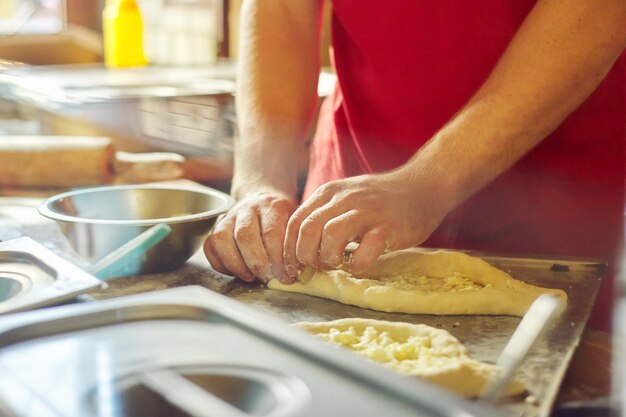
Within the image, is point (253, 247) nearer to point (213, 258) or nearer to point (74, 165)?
point (213, 258)

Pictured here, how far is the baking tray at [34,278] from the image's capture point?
90 cm

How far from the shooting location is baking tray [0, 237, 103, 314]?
90cm

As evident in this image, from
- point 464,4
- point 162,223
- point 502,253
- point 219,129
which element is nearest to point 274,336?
point 162,223

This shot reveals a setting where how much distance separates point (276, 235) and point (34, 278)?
0.40 meters

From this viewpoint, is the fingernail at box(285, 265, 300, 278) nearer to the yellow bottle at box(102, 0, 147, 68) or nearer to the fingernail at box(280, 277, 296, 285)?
the fingernail at box(280, 277, 296, 285)

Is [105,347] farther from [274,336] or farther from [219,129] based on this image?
[219,129]

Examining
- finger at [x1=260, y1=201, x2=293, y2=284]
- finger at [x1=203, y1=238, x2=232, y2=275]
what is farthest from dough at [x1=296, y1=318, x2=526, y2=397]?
finger at [x1=203, y1=238, x2=232, y2=275]

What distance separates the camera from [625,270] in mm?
1536

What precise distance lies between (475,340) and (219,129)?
6.45 feet

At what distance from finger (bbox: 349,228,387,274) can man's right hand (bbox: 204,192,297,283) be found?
4.9 inches

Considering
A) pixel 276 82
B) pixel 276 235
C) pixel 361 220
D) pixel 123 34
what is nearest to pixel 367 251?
pixel 361 220

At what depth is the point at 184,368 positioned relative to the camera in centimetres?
66

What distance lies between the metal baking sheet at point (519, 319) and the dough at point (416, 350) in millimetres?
35

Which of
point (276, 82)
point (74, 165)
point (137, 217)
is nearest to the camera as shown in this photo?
point (137, 217)
